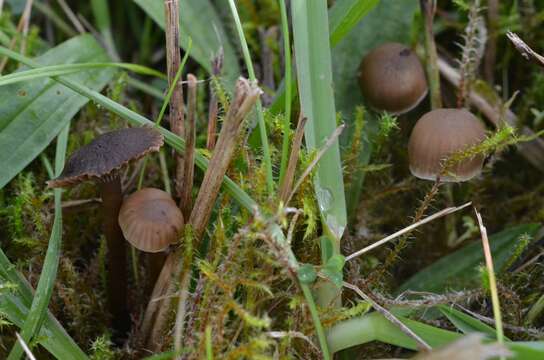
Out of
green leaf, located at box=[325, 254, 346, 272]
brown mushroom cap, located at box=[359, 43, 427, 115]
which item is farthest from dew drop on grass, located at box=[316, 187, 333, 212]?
brown mushroom cap, located at box=[359, 43, 427, 115]

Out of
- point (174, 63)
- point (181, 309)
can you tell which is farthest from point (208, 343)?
point (174, 63)

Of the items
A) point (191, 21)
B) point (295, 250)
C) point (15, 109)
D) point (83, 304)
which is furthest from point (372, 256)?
point (15, 109)

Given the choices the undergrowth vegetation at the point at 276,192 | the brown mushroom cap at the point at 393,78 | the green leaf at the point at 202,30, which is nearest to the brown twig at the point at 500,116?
the undergrowth vegetation at the point at 276,192

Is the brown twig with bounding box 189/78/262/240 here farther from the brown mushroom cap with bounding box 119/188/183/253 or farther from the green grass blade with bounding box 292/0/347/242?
the green grass blade with bounding box 292/0/347/242

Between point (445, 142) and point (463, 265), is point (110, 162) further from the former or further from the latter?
point (463, 265)

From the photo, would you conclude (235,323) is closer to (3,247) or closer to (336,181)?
(336,181)

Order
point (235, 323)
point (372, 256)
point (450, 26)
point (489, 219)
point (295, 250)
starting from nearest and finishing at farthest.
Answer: point (235, 323), point (295, 250), point (372, 256), point (489, 219), point (450, 26)
